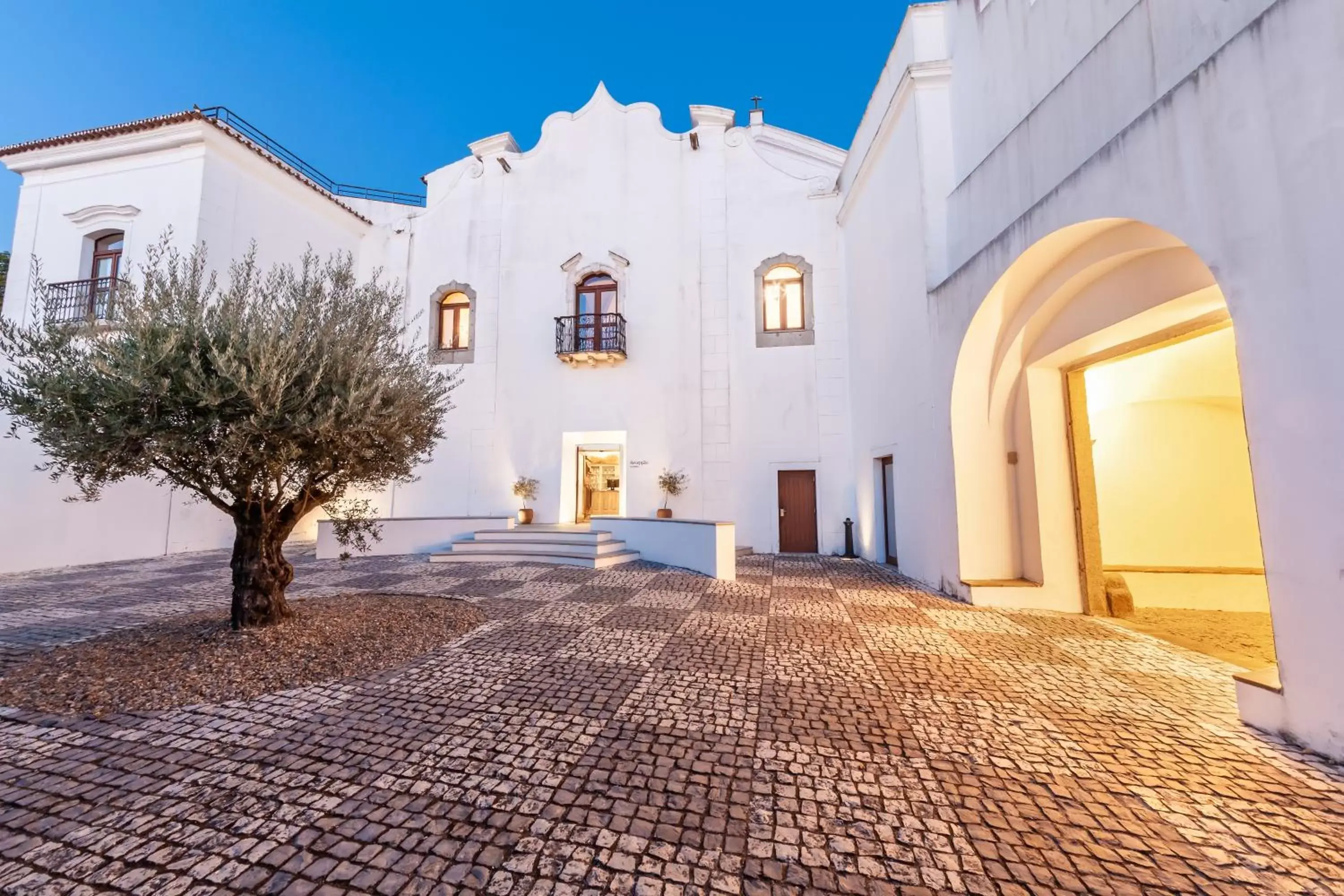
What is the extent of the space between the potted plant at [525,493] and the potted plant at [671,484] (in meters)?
3.31

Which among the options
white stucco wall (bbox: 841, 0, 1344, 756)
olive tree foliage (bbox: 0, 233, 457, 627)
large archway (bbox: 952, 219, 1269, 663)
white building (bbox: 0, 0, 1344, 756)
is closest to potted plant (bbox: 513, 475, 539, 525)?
white building (bbox: 0, 0, 1344, 756)

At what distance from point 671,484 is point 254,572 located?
817cm

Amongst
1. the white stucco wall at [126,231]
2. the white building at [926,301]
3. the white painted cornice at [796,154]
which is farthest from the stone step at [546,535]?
the white painted cornice at [796,154]

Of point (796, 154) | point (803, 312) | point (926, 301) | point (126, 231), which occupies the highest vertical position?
point (796, 154)

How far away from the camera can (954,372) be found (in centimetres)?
663

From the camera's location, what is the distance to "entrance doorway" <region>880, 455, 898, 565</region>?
965 cm

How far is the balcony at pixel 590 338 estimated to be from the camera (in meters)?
12.6

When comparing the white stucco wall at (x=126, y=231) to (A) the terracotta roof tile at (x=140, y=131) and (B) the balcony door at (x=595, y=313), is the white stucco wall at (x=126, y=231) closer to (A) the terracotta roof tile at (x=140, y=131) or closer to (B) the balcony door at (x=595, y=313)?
(A) the terracotta roof tile at (x=140, y=131)

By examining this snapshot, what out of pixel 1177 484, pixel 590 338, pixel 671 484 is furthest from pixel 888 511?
pixel 590 338

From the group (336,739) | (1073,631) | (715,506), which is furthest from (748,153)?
(336,739)

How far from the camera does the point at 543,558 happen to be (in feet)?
33.4

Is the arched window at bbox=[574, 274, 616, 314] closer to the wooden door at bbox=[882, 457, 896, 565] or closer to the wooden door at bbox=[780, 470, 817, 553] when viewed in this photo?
the wooden door at bbox=[780, 470, 817, 553]

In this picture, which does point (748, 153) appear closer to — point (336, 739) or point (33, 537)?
point (336, 739)

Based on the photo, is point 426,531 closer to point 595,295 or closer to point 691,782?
point 595,295
